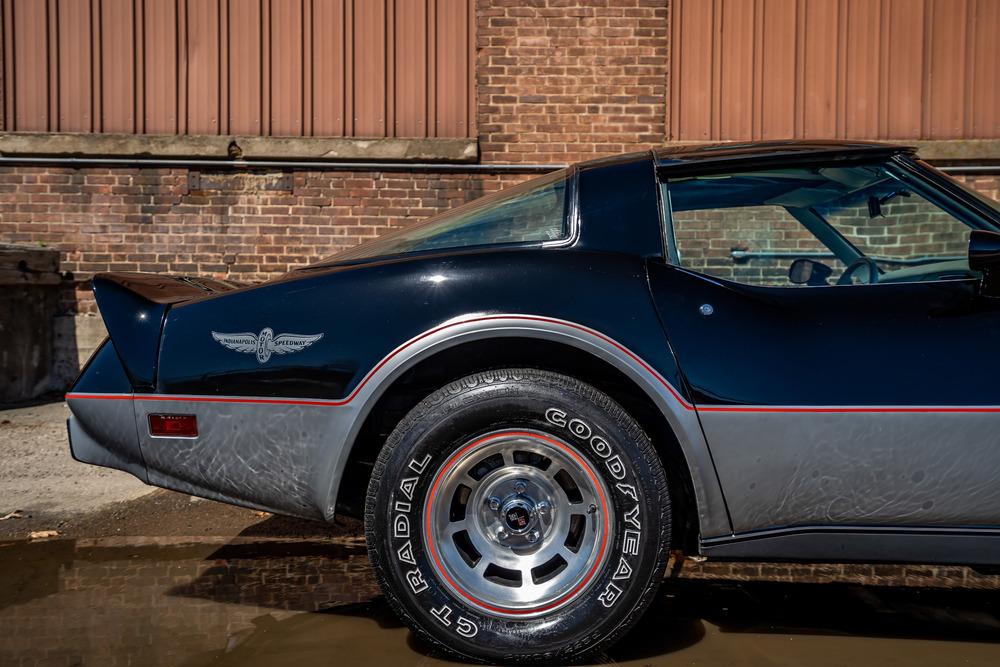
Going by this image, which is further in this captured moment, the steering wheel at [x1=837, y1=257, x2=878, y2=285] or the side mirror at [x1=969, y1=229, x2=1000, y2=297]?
the steering wheel at [x1=837, y1=257, x2=878, y2=285]

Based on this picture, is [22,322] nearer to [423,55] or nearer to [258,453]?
[423,55]

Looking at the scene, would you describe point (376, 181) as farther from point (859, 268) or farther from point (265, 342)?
point (859, 268)

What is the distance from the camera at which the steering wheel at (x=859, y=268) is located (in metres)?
2.78

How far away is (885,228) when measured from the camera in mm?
2855

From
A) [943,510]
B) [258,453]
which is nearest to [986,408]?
[943,510]

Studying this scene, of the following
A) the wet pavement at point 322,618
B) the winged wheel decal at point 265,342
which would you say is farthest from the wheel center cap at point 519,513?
the winged wheel decal at point 265,342

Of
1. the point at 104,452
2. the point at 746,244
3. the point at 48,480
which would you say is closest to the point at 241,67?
the point at 48,480

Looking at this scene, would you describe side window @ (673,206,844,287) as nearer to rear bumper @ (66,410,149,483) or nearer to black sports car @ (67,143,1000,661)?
black sports car @ (67,143,1000,661)

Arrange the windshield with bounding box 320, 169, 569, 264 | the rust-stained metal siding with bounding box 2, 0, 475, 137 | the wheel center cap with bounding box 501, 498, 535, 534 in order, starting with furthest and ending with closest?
1. the rust-stained metal siding with bounding box 2, 0, 475, 137
2. the windshield with bounding box 320, 169, 569, 264
3. the wheel center cap with bounding box 501, 498, 535, 534

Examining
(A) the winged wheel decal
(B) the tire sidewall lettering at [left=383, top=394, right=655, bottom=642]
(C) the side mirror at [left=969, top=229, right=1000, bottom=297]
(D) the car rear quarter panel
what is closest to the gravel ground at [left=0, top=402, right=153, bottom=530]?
(D) the car rear quarter panel

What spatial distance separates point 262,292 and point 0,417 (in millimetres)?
4288

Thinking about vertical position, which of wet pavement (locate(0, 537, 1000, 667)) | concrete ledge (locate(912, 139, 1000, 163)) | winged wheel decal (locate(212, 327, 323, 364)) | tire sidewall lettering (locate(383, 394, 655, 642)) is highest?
concrete ledge (locate(912, 139, 1000, 163))

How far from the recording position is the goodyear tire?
244 centimetres

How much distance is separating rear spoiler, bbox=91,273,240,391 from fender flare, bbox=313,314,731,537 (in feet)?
1.92
